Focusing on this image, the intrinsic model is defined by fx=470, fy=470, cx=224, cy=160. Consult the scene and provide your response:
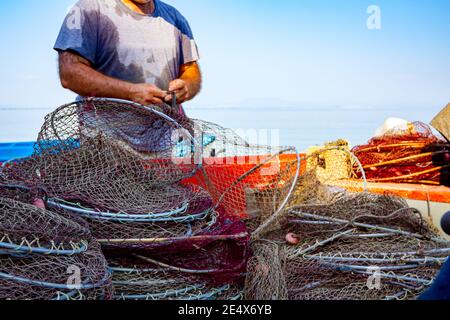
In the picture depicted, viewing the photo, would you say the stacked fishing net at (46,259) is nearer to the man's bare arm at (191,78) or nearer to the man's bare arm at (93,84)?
the man's bare arm at (93,84)

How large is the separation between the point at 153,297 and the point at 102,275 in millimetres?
299

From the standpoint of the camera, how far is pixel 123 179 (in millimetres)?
2723

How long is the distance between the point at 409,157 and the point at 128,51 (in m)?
3.06

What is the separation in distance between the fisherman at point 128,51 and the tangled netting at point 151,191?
0.42 m

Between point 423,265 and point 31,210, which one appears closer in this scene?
point 31,210

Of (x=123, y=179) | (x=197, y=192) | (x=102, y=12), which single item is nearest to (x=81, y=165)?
(x=123, y=179)

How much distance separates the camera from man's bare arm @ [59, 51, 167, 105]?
3314 millimetres

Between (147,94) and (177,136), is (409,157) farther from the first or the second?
(147,94)

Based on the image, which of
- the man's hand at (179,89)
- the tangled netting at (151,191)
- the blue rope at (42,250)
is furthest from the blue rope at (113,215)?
the man's hand at (179,89)

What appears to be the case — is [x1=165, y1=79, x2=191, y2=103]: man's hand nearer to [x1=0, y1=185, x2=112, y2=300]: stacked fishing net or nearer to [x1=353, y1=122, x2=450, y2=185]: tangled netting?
[x1=0, y1=185, x2=112, y2=300]: stacked fishing net

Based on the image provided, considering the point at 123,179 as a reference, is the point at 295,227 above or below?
below

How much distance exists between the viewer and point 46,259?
6.29ft

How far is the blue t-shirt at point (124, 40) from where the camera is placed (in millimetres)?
3768
